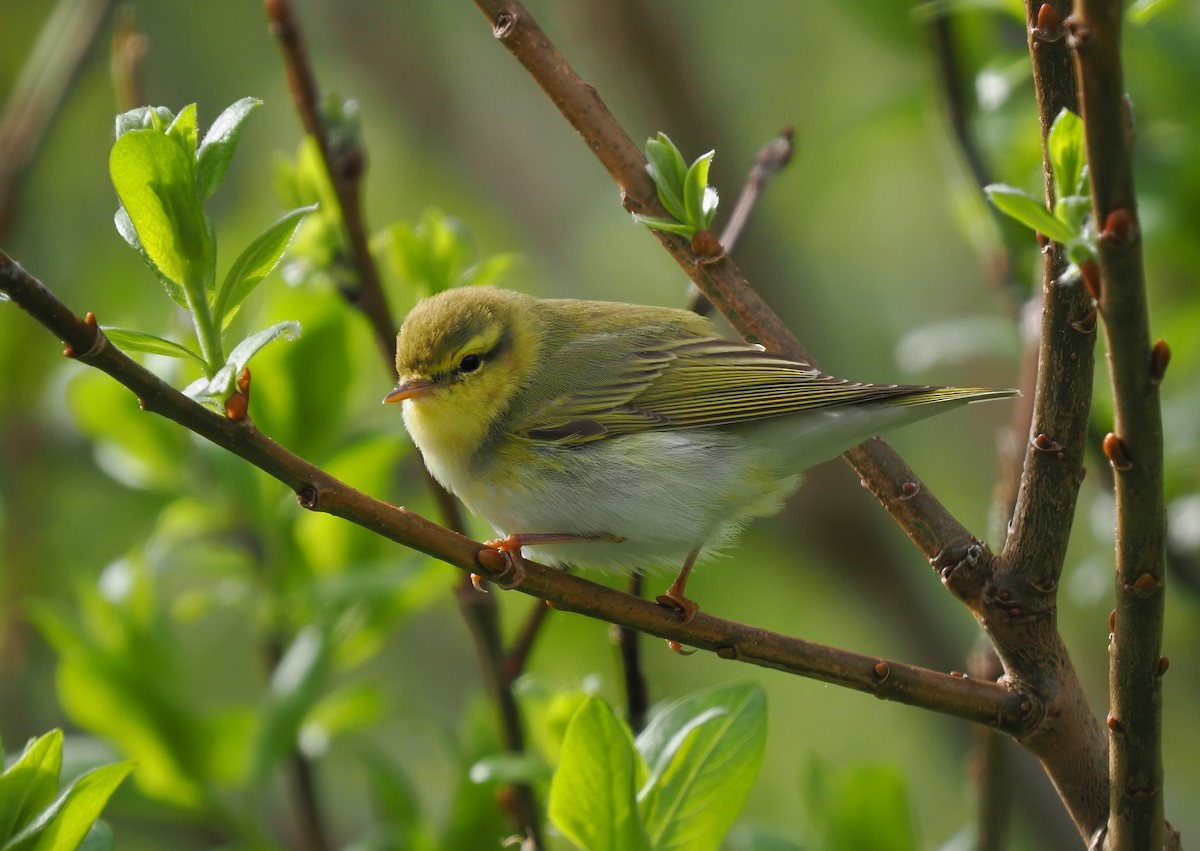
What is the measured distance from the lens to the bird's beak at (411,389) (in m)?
3.17

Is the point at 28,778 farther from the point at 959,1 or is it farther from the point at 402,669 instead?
the point at 402,669

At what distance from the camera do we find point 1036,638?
2.18 m

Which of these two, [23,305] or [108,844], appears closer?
[23,305]

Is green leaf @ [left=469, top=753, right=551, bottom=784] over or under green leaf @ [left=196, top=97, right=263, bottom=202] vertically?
under

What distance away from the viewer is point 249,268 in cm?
191

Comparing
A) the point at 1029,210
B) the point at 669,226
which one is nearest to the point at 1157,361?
the point at 1029,210

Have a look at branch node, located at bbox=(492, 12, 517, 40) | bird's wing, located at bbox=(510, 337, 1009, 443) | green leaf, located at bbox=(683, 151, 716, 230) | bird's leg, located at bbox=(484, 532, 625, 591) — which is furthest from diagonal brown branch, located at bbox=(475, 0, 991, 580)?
bird's leg, located at bbox=(484, 532, 625, 591)

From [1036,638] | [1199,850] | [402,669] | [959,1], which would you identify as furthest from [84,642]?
[1199,850]

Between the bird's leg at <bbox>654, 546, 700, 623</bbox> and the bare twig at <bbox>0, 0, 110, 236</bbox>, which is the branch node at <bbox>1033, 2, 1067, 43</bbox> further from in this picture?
the bare twig at <bbox>0, 0, 110, 236</bbox>

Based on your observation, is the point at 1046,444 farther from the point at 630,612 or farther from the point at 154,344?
the point at 154,344

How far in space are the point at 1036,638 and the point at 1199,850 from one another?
3224mm

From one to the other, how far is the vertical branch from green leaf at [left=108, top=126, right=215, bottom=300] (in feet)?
3.96

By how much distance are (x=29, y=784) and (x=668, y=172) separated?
1.45 meters

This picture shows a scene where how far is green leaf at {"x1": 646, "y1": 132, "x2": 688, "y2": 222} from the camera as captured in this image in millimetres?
2277
